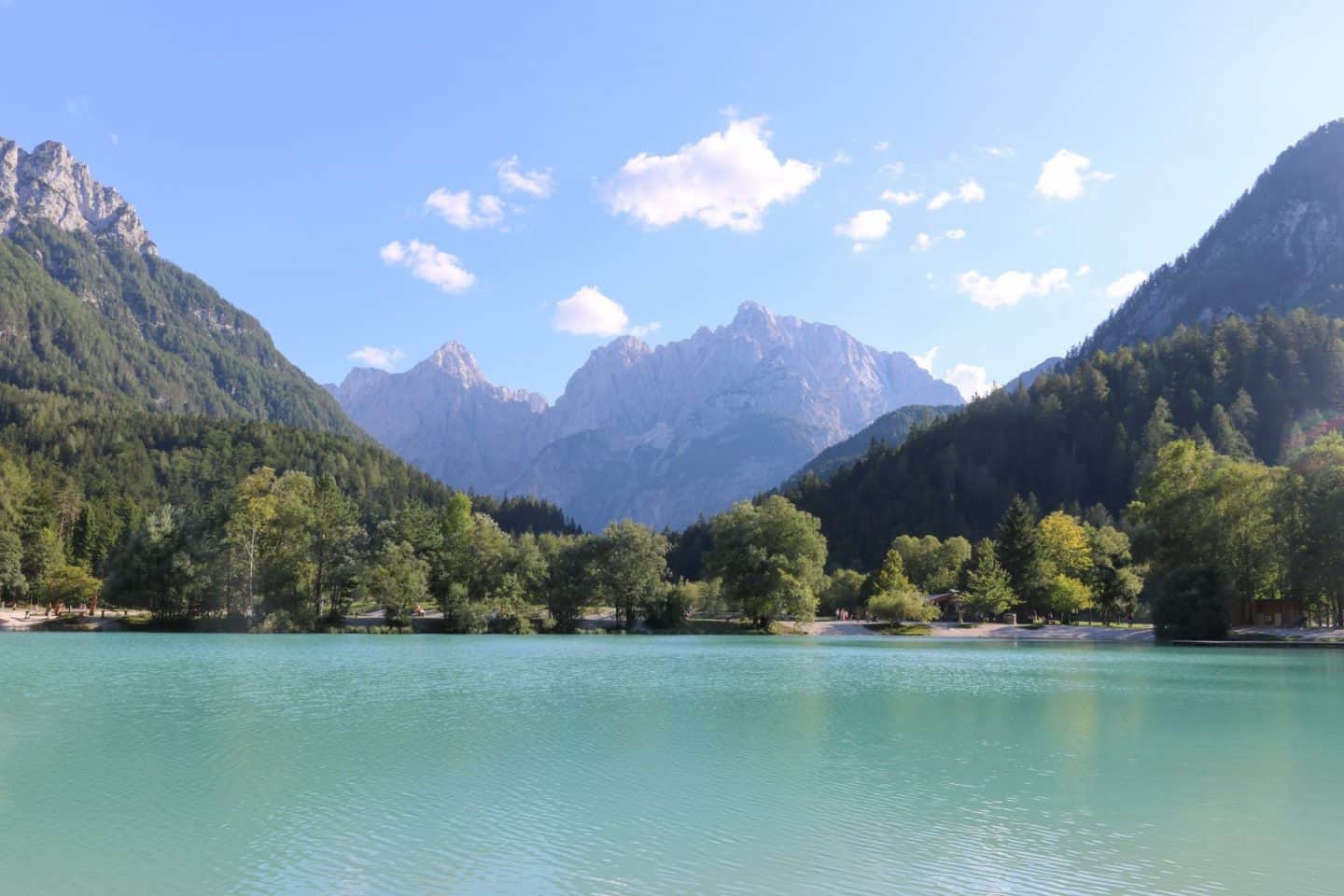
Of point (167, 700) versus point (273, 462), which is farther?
point (273, 462)

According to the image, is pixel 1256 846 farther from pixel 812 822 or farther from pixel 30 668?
pixel 30 668

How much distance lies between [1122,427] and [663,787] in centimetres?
17370

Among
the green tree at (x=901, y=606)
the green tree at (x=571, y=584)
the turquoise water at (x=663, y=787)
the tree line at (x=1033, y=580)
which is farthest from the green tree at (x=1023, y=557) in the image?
the turquoise water at (x=663, y=787)

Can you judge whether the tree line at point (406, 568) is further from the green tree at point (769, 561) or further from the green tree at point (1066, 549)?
the green tree at point (1066, 549)

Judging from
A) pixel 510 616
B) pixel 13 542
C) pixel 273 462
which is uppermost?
pixel 273 462

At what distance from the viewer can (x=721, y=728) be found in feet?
85.5

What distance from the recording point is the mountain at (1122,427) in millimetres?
158000

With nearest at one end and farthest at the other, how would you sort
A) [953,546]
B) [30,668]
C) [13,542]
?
1. [30,668]
2. [13,542]
3. [953,546]

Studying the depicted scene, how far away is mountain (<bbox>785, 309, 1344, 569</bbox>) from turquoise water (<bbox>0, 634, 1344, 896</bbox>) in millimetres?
137351

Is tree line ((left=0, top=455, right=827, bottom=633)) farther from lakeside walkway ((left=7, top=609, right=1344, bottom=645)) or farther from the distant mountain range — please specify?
the distant mountain range

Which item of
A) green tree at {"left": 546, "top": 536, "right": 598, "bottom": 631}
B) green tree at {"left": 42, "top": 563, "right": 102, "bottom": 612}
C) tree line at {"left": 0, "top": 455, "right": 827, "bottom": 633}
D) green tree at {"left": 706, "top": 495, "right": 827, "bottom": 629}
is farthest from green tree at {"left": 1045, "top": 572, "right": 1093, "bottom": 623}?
green tree at {"left": 42, "top": 563, "right": 102, "bottom": 612}

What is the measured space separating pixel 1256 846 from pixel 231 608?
96088 mm

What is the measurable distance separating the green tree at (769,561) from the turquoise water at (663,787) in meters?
54.7

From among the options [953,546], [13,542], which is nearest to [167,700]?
[13,542]
